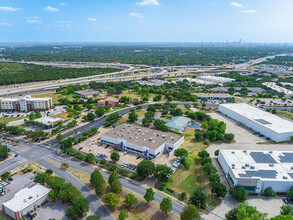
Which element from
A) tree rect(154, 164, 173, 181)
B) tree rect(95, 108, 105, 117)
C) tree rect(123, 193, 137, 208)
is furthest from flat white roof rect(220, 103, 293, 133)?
tree rect(95, 108, 105, 117)

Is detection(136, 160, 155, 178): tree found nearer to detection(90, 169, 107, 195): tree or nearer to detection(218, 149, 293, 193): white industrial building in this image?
detection(90, 169, 107, 195): tree

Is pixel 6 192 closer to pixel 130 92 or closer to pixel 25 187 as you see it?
pixel 25 187

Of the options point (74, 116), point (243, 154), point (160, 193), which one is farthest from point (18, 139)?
point (243, 154)

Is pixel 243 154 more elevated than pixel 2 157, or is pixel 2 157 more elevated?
pixel 243 154

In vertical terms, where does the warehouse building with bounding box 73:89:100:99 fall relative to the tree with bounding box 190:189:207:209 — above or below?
above

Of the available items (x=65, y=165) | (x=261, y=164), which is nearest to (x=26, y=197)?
(x=65, y=165)

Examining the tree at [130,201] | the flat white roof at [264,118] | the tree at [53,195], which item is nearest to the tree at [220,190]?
the tree at [130,201]
